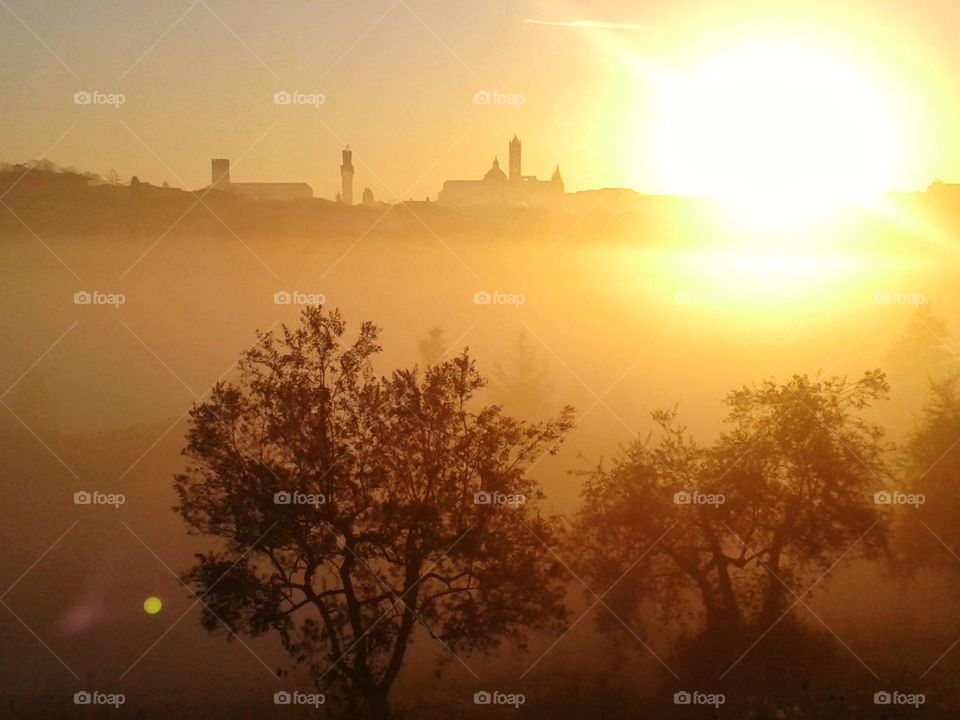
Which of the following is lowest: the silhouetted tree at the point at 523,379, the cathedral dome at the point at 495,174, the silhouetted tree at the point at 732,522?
the silhouetted tree at the point at 732,522

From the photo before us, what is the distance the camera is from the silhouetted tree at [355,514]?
10422mm

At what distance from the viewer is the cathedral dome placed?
42.8ft

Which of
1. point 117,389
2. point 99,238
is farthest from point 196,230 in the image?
point 117,389

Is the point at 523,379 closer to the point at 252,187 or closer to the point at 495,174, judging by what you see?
the point at 495,174

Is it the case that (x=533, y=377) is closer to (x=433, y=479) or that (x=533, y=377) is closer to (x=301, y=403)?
(x=433, y=479)

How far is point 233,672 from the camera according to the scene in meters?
10.9

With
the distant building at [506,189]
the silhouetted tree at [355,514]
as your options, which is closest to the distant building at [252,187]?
the distant building at [506,189]

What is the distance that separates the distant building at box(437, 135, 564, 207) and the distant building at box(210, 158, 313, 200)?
6.91ft

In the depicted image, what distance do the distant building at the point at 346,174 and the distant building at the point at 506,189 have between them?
129 centimetres

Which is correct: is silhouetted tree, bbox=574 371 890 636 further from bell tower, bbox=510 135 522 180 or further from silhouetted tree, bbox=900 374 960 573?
bell tower, bbox=510 135 522 180

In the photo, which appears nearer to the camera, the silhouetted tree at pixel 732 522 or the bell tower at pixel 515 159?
the silhouetted tree at pixel 732 522

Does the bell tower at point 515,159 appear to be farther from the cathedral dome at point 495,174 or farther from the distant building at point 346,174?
the distant building at point 346,174

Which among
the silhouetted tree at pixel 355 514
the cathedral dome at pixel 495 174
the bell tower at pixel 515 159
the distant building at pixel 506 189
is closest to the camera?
the silhouetted tree at pixel 355 514

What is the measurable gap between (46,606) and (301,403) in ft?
15.0
